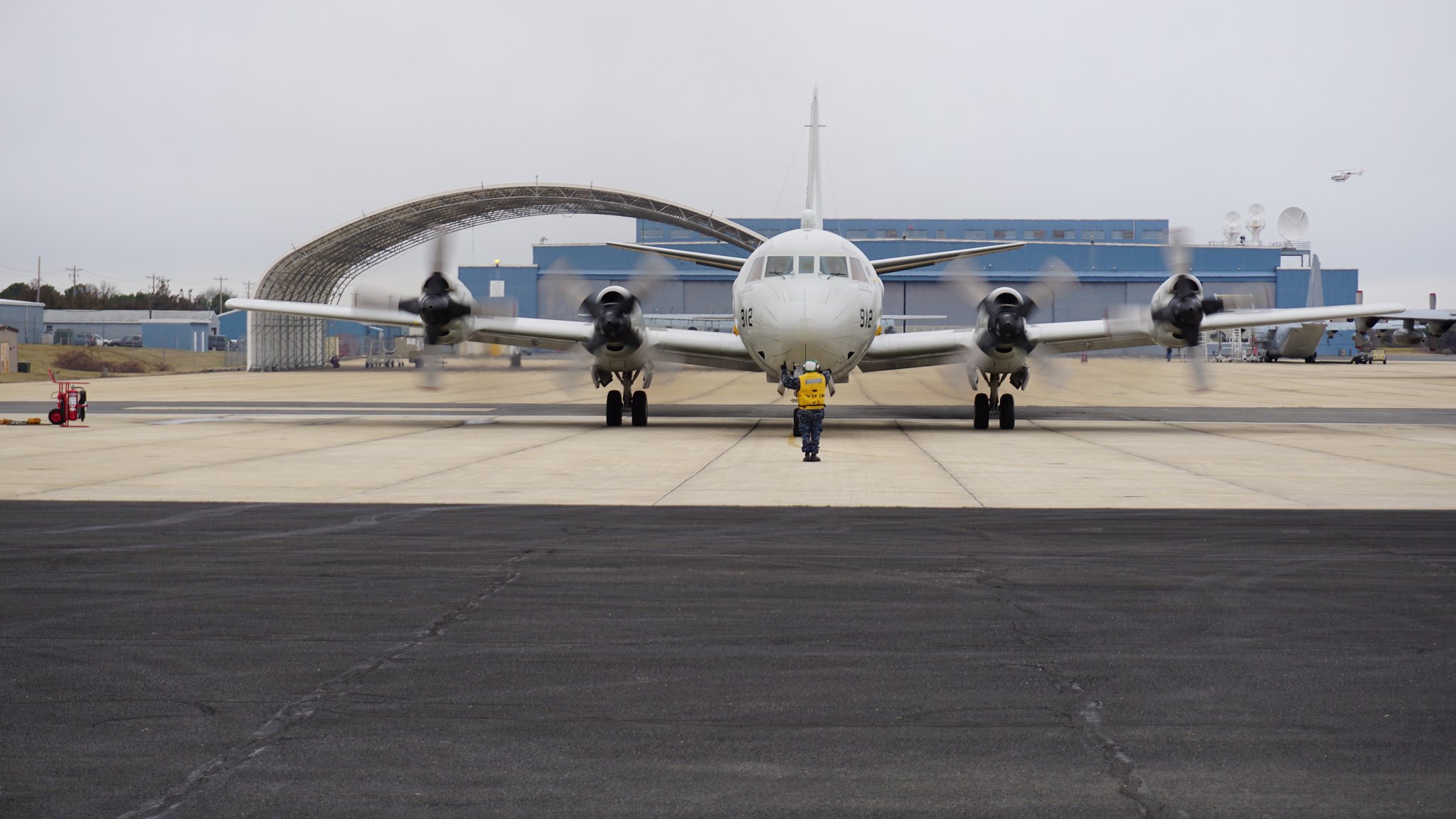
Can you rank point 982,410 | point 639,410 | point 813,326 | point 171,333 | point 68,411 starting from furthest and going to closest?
point 171,333 < point 639,410 < point 982,410 < point 68,411 < point 813,326

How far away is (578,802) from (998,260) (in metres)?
88.0

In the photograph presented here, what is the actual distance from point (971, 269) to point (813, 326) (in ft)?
227

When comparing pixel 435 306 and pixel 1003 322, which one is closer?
pixel 1003 322

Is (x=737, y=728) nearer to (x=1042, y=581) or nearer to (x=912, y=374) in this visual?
(x=1042, y=581)

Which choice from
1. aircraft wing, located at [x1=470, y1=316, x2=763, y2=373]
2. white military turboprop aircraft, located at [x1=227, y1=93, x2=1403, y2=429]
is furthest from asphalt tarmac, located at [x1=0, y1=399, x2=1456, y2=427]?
aircraft wing, located at [x1=470, y1=316, x2=763, y2=373]

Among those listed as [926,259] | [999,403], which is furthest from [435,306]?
[999,403]

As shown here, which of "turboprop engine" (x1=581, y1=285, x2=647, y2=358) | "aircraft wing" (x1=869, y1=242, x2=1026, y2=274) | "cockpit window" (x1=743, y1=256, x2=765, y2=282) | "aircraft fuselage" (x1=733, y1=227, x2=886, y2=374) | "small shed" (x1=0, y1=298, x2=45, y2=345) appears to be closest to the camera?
"aircraft fuselage" (x1=733, y1=227, x2=886, y2=374)

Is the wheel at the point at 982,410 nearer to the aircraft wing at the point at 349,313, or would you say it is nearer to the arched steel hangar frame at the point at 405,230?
the aircraft wing at the point at 349,313

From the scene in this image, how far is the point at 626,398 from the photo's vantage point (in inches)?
1032

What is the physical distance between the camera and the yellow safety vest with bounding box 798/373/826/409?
17.8 metres

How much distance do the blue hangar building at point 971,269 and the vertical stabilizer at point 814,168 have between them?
46.0 meters

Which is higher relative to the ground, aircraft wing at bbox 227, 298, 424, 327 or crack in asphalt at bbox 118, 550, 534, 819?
aircraft wing at bbox 227, 298, 424, 327

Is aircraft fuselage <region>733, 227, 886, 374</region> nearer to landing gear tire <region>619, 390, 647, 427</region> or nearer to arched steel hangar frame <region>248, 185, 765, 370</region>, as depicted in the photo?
landing gear tire <region>619, 390, 647, 427</region>

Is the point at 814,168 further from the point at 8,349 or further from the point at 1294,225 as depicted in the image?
the point at 1294,225
